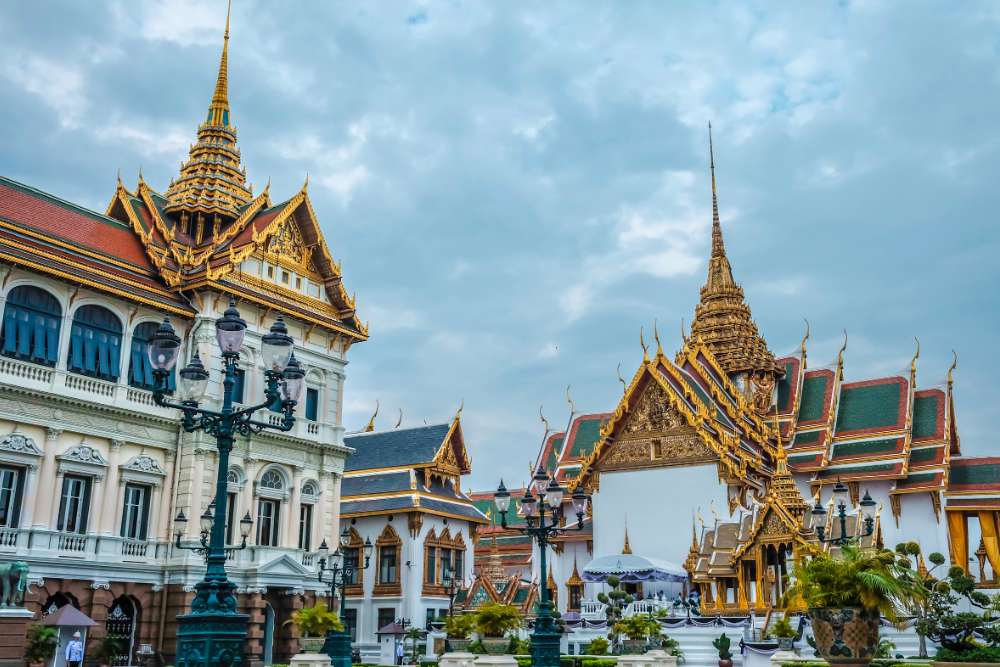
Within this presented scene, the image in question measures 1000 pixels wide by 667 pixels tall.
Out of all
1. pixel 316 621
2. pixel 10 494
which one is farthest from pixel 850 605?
pixel 10 494

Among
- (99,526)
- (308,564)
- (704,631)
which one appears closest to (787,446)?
(704,631)

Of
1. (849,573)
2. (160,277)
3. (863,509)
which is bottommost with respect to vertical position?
(849,573)

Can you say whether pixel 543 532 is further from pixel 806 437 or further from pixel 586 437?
pixel 586 437

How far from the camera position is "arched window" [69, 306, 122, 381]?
24578mm

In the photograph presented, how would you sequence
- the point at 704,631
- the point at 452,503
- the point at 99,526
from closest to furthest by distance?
the point at 99,526
the point at 704,631
the point at 452,503

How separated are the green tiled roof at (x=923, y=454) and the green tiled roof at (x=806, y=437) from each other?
3.37 meters

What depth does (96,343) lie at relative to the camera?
82.6ft

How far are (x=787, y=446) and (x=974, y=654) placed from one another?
1725 centimetres

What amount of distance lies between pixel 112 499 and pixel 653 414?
66.7ft

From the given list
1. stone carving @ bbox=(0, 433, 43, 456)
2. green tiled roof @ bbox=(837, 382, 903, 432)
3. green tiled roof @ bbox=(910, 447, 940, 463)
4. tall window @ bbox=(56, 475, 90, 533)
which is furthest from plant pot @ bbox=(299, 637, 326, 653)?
green tiled roof @ bbox=(837, 382, 903, 432)

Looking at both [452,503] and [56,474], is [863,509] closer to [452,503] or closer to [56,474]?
[56,474]

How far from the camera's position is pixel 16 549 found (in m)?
22.0

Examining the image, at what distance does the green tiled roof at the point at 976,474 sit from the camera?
1309 inches

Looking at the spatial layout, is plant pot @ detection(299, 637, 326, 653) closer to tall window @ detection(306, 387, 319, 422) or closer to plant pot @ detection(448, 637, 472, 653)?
plant pot @ detection(448, 637, 472, 653)
